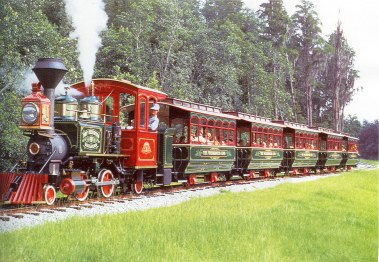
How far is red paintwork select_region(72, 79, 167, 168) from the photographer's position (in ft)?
33.8

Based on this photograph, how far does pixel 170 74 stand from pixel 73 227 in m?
14.0

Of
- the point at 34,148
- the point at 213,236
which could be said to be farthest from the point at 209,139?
the point at 213,236

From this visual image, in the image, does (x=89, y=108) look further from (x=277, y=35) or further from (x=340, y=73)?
(x=340, y=73)

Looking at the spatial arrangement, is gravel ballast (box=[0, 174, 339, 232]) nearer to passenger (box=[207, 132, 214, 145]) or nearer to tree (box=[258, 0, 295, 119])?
passenger (box=[207, 132, 214, 145])

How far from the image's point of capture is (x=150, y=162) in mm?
10977

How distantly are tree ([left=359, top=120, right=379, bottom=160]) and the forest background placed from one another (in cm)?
2

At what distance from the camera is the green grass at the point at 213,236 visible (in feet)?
15.7

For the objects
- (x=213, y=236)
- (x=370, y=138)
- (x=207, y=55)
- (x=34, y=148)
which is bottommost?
(x=213, y=236)

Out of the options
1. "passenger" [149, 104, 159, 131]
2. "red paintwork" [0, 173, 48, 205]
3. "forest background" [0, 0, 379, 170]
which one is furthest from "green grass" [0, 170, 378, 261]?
"passenger" [149, 104, 159, 131]

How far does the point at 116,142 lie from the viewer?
998 cm

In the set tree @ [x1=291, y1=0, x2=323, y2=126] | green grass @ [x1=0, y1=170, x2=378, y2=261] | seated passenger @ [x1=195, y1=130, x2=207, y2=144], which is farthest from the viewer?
seated passenger @ [x1=195, y1=130, x2=207, y2=144]

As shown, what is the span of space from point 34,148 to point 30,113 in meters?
0.76

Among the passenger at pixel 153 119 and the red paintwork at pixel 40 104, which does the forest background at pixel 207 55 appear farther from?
the passenger at pixel 153 119

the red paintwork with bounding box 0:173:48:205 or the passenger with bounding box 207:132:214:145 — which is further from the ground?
the passenger with bounding box 207:132:214:145
